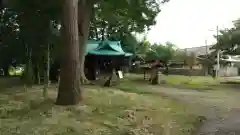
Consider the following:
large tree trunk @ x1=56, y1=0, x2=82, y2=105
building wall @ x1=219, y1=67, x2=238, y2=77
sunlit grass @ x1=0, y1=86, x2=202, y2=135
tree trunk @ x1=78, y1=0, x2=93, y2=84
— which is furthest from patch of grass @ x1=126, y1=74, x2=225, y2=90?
building wall @ x1=219, y1=67, x2=238, y2=77

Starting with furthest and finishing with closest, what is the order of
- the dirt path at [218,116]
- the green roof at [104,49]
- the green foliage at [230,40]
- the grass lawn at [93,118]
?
the green roof at [104,49], the green foliage at [230,40], the dirt path at [218,116], the grass lawn at [93,118]

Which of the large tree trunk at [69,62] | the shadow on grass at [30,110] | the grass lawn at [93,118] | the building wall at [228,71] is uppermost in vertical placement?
the large tree trunk at [69,62]

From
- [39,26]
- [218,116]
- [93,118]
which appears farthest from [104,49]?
[93,118]

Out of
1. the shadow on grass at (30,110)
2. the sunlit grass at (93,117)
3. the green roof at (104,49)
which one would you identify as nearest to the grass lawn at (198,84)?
the green roof at (104,49)

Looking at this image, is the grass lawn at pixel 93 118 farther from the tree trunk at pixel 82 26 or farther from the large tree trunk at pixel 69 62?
the tree trunk at pixel 82 26

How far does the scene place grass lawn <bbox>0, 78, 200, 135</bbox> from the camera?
26.9 feet

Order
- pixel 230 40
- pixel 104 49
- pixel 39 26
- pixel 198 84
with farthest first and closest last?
pixel 104 49
pixel 198 84
pixel 230 40
pixel 39 26

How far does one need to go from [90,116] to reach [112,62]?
22.0 m

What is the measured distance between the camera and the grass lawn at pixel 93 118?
26.9 feet

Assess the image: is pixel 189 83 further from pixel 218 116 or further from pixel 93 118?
pixel 93 118

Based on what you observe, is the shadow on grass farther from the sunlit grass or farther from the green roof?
the green roof

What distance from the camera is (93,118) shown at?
9484 mm

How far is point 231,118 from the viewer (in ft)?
36.6

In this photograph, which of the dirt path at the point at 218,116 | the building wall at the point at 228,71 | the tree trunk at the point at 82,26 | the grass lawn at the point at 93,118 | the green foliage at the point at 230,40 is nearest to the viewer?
the grass lawn at the point at 93,118
